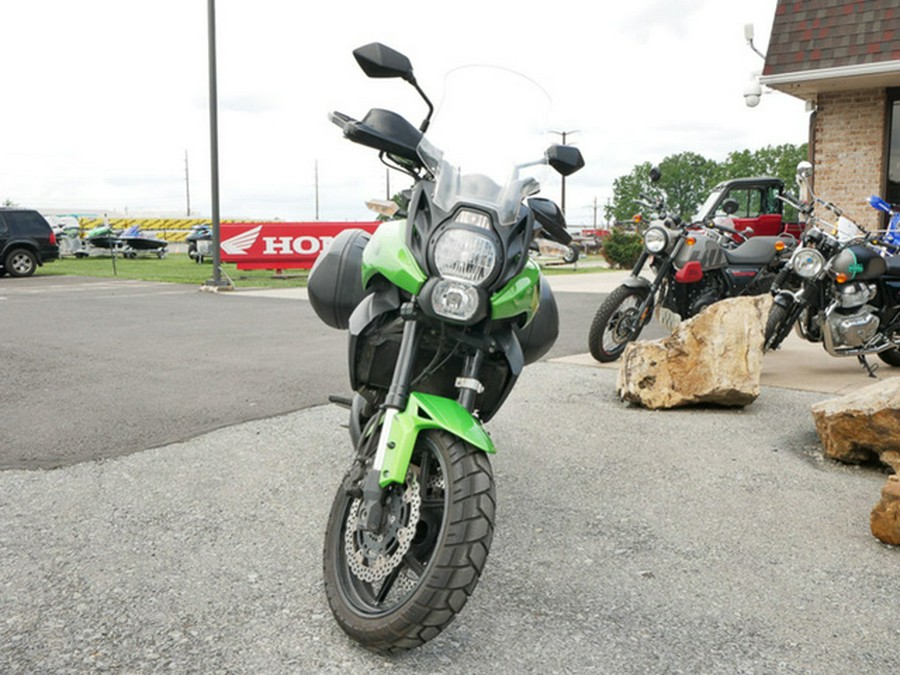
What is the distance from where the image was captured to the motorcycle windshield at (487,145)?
107 inches

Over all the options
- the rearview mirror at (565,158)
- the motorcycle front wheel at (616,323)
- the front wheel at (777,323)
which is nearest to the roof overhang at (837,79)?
the front wheel at (777,323)

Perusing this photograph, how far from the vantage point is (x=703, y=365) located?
5.54 m

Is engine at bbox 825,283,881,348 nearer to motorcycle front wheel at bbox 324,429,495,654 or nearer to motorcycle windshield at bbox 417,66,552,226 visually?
motorcycle windshield at bbox 417,66,552,226

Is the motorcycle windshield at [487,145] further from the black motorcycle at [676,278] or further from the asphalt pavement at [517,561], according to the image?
the black motorcycle at [676,278]

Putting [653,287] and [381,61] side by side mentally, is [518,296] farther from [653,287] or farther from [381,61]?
A: [653,287]

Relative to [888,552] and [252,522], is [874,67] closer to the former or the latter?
[888,552]

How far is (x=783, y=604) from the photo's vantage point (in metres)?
2.74

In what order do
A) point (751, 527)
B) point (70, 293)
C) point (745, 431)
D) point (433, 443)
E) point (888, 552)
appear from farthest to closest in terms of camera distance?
point (70, 293) < point (745, 431) < point (751, 527) < point (888, 552) < point (433, 443)

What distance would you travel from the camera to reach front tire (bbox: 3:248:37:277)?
20.7 metres

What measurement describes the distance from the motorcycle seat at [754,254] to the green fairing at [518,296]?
17.8ft

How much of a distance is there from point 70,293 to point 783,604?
49.5 feet

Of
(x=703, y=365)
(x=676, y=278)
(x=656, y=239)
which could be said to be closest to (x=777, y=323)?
(x=676, y=278)

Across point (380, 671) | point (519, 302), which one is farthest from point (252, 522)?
point (519, 302)

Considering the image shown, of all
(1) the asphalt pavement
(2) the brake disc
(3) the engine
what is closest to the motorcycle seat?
(3) the engine
